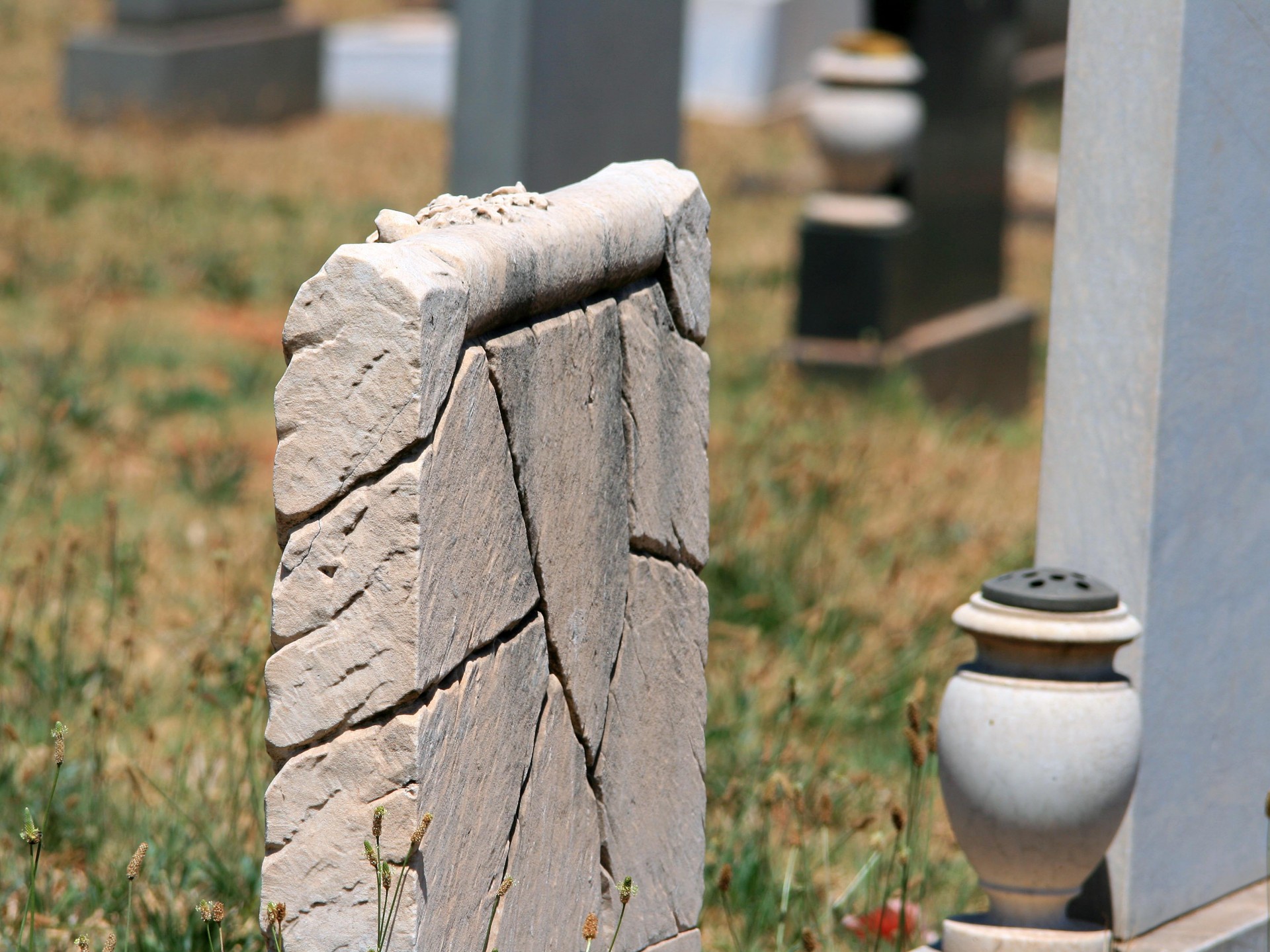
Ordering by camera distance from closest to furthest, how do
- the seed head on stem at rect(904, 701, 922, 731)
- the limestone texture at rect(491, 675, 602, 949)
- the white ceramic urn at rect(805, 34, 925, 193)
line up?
the limestone texture at rect(491, 675, 602, 949)
the seed head on stem at rect(904, 701, 922, 731)
the white ceramic urn at rect(805, 34, 925, 193)

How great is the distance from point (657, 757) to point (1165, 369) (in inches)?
51.1

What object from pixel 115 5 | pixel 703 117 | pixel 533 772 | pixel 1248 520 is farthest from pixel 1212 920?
pixel 703 117

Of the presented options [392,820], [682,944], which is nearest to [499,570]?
[392,820]

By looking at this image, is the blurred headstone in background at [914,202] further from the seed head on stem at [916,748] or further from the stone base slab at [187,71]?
the stone base slab at [187,71]

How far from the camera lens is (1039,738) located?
9.20 ft

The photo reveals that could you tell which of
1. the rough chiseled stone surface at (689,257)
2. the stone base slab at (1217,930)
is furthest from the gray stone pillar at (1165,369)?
the rough chiseled stone surface at (689,257)

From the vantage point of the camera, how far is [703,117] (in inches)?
693

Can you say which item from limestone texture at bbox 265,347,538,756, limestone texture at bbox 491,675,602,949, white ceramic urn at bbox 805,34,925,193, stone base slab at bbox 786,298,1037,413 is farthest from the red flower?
white ceramic urn at bbox 805,34,925,193

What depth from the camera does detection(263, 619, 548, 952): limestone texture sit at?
1.86m

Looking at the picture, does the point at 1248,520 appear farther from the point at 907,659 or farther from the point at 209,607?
the point at 209,607

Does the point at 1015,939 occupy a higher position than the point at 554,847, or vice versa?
the point at 554,847

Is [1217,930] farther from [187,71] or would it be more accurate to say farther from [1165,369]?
[187,71]

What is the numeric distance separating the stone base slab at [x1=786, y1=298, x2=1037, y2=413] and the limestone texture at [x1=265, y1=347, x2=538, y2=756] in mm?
5783

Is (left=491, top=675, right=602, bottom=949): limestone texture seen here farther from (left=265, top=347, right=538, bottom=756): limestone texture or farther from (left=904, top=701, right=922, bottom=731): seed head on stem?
(left=904, top=701, right=922, bottom=731): seed head on stem
